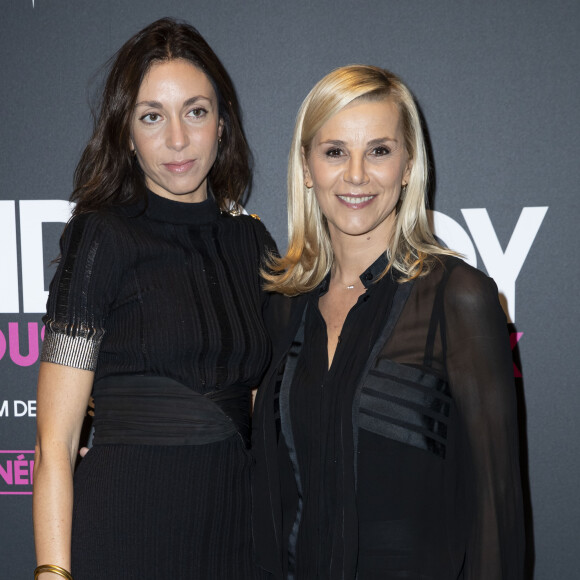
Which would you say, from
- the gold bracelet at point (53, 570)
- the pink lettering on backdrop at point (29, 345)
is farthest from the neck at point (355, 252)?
the pink lettering on backdrop at point (29, 345)

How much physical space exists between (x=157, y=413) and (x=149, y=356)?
0.15 m

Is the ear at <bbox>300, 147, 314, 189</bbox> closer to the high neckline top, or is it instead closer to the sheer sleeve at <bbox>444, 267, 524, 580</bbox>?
the high neckline top

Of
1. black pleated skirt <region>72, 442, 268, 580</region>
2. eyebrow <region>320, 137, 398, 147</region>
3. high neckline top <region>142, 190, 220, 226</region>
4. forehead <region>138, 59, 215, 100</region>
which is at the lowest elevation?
black pleated skirt <region>72, 442, 268, 580</region>

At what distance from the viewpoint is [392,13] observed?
8.57 feet

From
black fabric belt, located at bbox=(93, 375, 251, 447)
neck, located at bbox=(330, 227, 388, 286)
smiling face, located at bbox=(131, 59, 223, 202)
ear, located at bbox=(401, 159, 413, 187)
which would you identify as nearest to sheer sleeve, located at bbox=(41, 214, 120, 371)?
black fabric belt, located at bbox=(93, 375, 251, 447)

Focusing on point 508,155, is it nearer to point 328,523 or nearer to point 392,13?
point 392,13

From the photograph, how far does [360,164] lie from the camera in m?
1.73

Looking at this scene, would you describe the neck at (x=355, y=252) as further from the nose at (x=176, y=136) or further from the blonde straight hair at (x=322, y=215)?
the nose at (x=176, y=136)

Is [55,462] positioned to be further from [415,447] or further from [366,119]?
[366,119]

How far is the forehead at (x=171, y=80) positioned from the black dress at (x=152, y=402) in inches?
13.5

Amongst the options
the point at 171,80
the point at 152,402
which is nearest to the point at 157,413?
the point at 152,402

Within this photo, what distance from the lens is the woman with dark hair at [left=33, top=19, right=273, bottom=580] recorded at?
1.69 metres

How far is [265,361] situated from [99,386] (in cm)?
45

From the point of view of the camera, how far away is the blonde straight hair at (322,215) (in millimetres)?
1737
